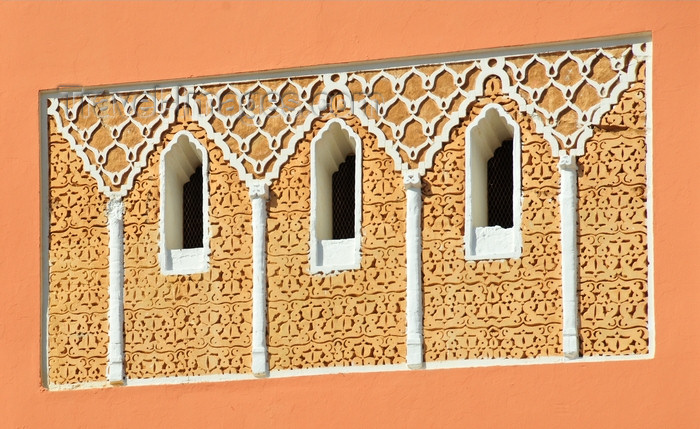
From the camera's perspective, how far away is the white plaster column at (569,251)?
1130cm

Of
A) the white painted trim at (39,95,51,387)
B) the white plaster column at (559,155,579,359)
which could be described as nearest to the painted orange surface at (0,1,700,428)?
the white painted trim at (39,95,51,387)

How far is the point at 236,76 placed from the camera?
474 inches

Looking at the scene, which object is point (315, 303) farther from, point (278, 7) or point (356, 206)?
point (278, 7)

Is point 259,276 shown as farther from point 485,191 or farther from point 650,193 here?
point 650,193

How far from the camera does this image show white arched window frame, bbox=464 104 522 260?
1151cm

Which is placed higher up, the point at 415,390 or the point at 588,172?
the point at 588,172

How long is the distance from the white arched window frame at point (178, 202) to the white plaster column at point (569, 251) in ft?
5.43

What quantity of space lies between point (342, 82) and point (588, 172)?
4.01ft

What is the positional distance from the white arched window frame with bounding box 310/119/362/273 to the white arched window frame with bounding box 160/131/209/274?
518 mm

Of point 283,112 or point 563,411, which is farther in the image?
point 283,112

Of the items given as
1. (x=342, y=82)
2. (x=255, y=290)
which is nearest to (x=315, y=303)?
(x=255, y=290)

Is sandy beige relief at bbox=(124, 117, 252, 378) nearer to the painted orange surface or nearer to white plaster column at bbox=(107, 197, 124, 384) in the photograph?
white plaster column at bbox=(107, 197, 124, 384)

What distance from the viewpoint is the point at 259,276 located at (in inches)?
465

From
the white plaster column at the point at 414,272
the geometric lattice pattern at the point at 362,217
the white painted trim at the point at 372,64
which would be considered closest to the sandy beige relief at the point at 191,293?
the geometric lattice pattern at the point at 362,217
